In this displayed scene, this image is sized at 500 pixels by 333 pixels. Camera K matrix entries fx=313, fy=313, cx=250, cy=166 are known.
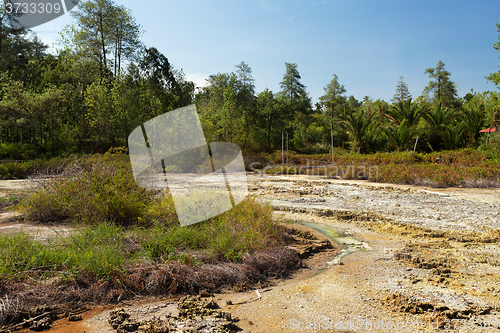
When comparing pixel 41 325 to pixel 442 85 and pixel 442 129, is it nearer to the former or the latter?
pixel 442 129

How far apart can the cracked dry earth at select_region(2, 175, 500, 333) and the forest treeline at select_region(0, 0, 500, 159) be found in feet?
58.7

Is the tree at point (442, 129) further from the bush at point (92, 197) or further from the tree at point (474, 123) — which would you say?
the bush at point (92, 197)

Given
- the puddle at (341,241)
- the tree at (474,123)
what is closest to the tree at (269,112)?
the tree at (474,123)

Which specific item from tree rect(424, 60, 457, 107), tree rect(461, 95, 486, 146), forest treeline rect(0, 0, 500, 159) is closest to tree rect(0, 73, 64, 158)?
forest treeline rect(0, 0, 500, 159)

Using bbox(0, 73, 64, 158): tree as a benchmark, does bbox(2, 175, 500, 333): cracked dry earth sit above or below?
below

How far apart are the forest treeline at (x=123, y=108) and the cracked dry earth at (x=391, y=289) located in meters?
17.9

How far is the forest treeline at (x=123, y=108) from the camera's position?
933 inches

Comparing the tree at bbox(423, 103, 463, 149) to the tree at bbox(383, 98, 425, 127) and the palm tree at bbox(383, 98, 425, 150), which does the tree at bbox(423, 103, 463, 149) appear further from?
the palm tree at bbox(383, 98, 425, 150)

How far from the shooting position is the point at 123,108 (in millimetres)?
24141

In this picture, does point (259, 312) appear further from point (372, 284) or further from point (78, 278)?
point (78, 278)

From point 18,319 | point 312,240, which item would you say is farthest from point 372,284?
point 18,319

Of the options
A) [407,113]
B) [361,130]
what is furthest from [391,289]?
[407,113]

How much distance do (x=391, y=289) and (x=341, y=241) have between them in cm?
231

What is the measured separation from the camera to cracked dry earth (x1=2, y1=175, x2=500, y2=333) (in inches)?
117
